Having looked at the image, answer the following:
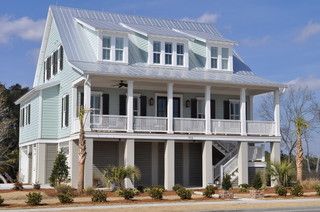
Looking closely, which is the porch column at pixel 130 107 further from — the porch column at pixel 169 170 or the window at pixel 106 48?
the window at pixel 106 48

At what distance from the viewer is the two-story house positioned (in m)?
33.5

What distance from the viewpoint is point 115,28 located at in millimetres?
36219

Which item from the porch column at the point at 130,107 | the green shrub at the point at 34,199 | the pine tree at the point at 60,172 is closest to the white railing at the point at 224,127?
the porch column at the point at 130,107

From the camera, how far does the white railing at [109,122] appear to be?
32375 millimetres

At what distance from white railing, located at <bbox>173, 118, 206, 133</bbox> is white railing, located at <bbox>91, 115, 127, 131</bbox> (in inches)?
139

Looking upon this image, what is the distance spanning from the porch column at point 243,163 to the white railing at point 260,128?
1.23 m

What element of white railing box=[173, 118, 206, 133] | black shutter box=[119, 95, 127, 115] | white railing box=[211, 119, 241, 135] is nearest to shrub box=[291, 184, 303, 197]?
white railing box=[211, 119, 241, 135]

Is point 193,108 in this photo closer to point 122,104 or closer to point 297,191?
point 122,104

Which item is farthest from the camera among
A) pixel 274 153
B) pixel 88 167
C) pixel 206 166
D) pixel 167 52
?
pixel 167 52

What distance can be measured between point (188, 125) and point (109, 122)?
529 cm

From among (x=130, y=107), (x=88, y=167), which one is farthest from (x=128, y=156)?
(x=130, y=107)

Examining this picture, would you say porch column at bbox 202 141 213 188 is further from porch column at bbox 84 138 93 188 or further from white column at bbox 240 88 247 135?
porch column at bbox 84 138 93 188

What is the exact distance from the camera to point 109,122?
32.7 meters

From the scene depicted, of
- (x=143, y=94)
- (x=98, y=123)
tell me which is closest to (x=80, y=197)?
(x=98, y=123)
